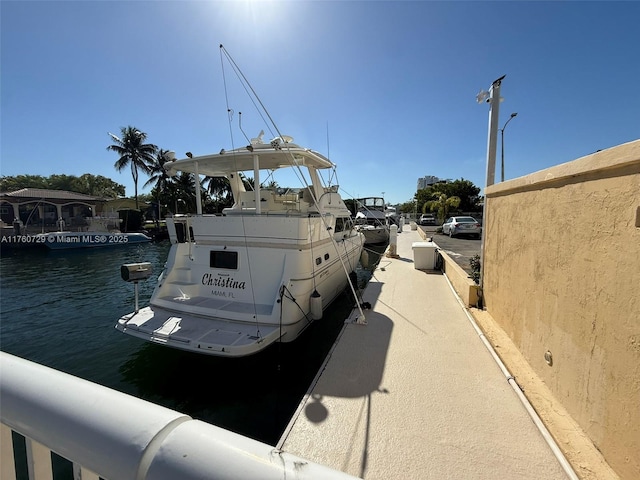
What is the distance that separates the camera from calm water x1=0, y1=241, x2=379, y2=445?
407 cm

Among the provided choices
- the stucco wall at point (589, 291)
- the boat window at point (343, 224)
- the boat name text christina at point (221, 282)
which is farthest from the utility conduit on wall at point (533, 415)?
the boat window at point (343, 224)

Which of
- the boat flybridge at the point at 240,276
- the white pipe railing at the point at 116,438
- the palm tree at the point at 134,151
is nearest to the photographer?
the white pipe railing at the point at 116,438

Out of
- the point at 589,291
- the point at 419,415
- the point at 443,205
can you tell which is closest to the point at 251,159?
the point at 419,415

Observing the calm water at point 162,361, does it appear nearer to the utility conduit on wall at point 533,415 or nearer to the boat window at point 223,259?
the boat window at point 223,259

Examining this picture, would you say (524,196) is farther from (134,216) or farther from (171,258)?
(134,216)

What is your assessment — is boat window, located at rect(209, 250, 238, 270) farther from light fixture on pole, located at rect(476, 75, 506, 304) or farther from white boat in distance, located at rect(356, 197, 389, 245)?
white boat in distance, located at rect(356, 197, 389, 245)

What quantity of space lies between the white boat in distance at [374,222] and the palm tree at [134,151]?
90.6ft

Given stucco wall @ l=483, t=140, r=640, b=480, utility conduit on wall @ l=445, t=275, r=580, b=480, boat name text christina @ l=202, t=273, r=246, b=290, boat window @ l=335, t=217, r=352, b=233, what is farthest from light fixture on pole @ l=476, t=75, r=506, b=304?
boat name text christina @ l=202, t=273, r=246, b=290

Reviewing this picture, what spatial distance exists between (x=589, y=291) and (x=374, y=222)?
2005cm

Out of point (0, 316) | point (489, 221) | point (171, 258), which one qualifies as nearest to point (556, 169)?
point (489, 221)

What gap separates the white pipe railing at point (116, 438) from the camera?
60cm

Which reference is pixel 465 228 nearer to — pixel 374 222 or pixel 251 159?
pixel 374 222

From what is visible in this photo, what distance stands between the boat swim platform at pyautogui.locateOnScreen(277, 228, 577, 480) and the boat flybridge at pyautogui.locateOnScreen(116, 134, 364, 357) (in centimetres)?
119

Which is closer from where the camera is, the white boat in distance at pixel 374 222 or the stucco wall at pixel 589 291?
the stucco wall at pixel 589 291
